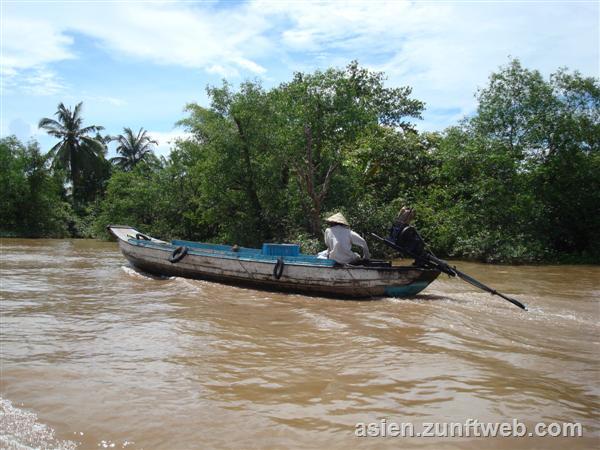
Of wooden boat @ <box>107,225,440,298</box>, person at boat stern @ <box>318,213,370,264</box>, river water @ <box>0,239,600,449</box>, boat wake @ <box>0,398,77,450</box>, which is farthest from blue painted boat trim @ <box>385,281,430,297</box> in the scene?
boat wake @ <box>0,398,77,450</box>

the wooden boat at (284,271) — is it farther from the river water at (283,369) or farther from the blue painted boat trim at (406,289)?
the river water at (283,369)

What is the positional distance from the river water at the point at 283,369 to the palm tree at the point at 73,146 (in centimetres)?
2634

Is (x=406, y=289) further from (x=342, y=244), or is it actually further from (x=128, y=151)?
(x=128, y=151)

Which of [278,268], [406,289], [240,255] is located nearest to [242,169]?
[240,255]

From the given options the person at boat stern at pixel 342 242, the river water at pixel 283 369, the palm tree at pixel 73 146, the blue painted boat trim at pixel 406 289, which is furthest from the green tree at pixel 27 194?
the blue painted boat trim at pixel 406 289

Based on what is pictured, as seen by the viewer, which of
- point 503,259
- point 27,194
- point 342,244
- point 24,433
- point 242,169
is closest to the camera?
point 24,433

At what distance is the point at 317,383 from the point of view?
13.4 ft

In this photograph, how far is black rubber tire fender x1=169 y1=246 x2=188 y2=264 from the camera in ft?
33.9

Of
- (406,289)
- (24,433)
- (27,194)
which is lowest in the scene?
(24,433)

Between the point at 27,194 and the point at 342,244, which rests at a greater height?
the point at 27,194

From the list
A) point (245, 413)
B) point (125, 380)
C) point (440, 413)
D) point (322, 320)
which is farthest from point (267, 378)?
point (322, 320)

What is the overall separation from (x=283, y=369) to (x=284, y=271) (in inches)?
173

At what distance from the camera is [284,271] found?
28.9ft

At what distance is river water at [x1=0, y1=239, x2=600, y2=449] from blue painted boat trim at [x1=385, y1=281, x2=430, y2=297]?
173mm
